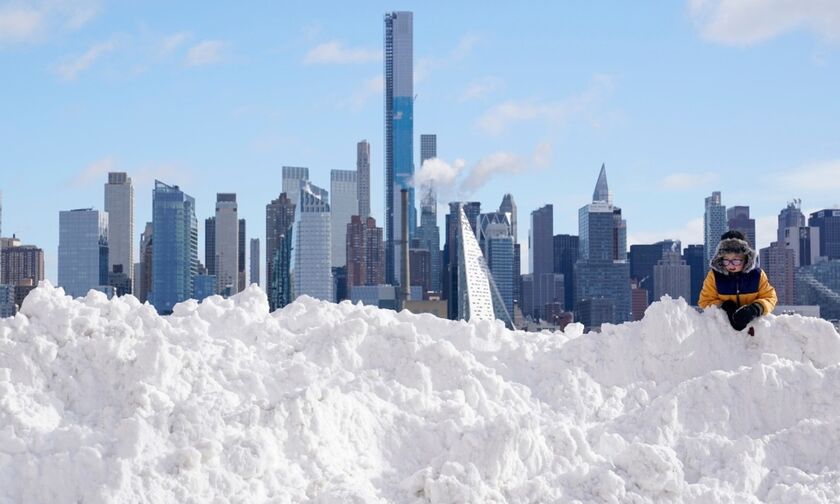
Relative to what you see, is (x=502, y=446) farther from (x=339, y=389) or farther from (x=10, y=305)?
(x=10, y=305)

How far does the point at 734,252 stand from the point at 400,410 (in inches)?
133

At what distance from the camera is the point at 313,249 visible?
131m

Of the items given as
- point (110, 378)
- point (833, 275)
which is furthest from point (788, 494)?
point (833, 275)

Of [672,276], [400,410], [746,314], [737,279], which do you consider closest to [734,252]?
[737,279]

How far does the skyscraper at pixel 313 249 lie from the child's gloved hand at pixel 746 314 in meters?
120

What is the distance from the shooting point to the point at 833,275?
111 meters

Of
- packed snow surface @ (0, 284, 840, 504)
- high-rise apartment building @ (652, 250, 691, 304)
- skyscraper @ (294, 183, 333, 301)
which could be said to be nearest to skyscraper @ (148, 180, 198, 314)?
skyscraper @ (294, 183, 333, 301)

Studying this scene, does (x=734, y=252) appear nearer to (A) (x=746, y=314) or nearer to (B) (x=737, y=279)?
(B) (x=737, y=279)

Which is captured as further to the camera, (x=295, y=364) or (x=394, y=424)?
(x=295, y=364)

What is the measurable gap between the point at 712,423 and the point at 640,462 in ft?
3.28

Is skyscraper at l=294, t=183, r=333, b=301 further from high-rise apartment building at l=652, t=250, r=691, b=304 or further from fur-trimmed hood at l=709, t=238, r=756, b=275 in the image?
fur-trimmed hood at l=709, t=238, r=756, b=275

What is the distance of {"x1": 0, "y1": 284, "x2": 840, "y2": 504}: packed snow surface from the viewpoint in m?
5.93

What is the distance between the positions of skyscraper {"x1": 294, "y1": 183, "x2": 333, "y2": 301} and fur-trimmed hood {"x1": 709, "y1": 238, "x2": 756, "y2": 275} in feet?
394

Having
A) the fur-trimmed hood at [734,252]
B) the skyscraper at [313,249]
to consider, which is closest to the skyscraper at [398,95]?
the skyscraper at [313,249]
